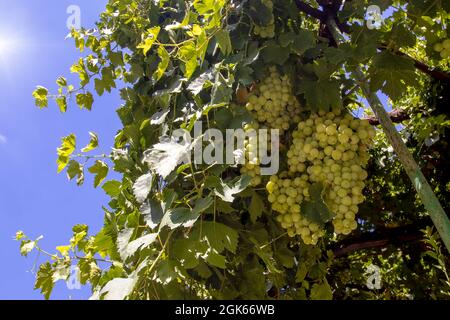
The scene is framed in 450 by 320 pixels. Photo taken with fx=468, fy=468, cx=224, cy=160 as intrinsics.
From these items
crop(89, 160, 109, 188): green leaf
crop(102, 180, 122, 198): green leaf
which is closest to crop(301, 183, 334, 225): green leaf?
crop(102, 180, 122, 198): green leaf

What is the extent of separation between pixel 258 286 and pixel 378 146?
1880 mm

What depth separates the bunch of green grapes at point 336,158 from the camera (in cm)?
140

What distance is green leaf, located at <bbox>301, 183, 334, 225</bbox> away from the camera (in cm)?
139

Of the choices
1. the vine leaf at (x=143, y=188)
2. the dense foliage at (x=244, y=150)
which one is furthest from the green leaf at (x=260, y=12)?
the vine leaf at (x=143, y=188)

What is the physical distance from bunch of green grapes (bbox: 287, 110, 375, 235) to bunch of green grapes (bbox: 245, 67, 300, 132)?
8 centimetres

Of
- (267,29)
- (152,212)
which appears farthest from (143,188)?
(267,29)

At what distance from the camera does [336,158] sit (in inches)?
56.0

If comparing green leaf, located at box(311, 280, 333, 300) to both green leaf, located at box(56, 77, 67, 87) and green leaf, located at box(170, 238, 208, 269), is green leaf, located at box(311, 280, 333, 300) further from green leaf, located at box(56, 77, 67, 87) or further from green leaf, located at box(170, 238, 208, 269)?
green leaf, located at box(56, 77, 67, 87)

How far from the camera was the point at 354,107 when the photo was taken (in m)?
2.09

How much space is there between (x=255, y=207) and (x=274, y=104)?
1.14 ft

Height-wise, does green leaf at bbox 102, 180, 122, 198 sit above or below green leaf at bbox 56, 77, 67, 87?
below

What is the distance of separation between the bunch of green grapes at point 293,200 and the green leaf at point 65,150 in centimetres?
94

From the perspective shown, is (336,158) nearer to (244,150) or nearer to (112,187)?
(244,150)
